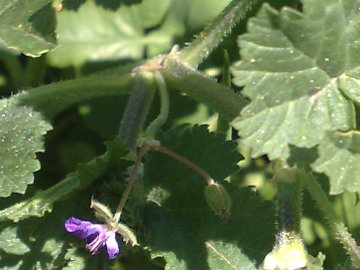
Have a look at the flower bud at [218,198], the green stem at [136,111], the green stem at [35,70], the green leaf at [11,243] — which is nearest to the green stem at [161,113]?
the green stem at [136,111]

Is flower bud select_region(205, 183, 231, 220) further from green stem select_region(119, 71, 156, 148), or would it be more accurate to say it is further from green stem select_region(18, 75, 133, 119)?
green stem select_region(18, 75, 133, 119)

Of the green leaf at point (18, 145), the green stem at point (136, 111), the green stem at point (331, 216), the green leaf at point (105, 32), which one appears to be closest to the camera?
the green stem at point (331, 216)

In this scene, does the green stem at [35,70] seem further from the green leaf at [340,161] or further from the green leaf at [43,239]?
the green leaf at [340,161]

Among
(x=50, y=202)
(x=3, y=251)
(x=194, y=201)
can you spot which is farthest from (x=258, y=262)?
(x=3, y=251)

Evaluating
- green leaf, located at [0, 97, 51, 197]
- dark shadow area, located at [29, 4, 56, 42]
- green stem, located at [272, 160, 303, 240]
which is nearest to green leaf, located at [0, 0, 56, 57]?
dark shadow area, located at [29, 4, 56, 42]

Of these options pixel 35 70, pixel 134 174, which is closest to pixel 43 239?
pixel 134 174

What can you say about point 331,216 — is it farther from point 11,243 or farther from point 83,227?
point 11,243

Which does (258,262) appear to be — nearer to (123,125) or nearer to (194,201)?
(194,201)
